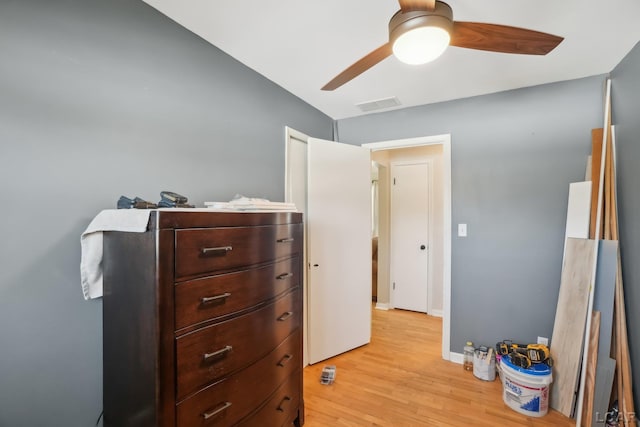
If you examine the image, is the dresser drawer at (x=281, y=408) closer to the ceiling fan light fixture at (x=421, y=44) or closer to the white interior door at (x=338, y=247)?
the white interior door at (x=338, y=247)

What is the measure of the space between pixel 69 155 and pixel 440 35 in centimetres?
162

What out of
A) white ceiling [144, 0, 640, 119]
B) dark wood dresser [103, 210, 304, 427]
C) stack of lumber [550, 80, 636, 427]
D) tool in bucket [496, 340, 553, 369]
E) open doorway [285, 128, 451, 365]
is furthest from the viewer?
open doorway [285, 128, 451, 365]

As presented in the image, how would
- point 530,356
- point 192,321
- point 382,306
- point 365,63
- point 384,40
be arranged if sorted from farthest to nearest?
1. point 382,306
2. point 530,356
3. point 384,40
4. point 365,63
5. point 192,321

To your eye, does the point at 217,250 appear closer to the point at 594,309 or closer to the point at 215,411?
the point at 215,411

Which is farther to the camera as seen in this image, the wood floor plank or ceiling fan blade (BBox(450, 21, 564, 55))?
the wood floor plank

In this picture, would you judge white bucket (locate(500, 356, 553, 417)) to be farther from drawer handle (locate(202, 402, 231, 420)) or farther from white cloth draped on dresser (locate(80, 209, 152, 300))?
white cloth draped on dresser (locate(80, 209, 152, 300))

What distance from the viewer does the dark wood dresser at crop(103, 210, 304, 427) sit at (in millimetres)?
990

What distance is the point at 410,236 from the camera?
4.04m

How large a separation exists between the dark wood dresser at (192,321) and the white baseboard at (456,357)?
1.92m

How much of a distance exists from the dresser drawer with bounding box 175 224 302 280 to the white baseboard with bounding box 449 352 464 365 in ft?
6.94

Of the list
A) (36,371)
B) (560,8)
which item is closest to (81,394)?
(36,371)

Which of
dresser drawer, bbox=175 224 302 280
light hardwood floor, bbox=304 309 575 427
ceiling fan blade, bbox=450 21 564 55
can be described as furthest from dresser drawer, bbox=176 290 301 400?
ceiling fan blade, bbox=450 21 564 55

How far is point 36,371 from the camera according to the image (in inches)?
43.7

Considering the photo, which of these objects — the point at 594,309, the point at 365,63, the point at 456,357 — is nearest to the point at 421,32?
the point at 365,63
